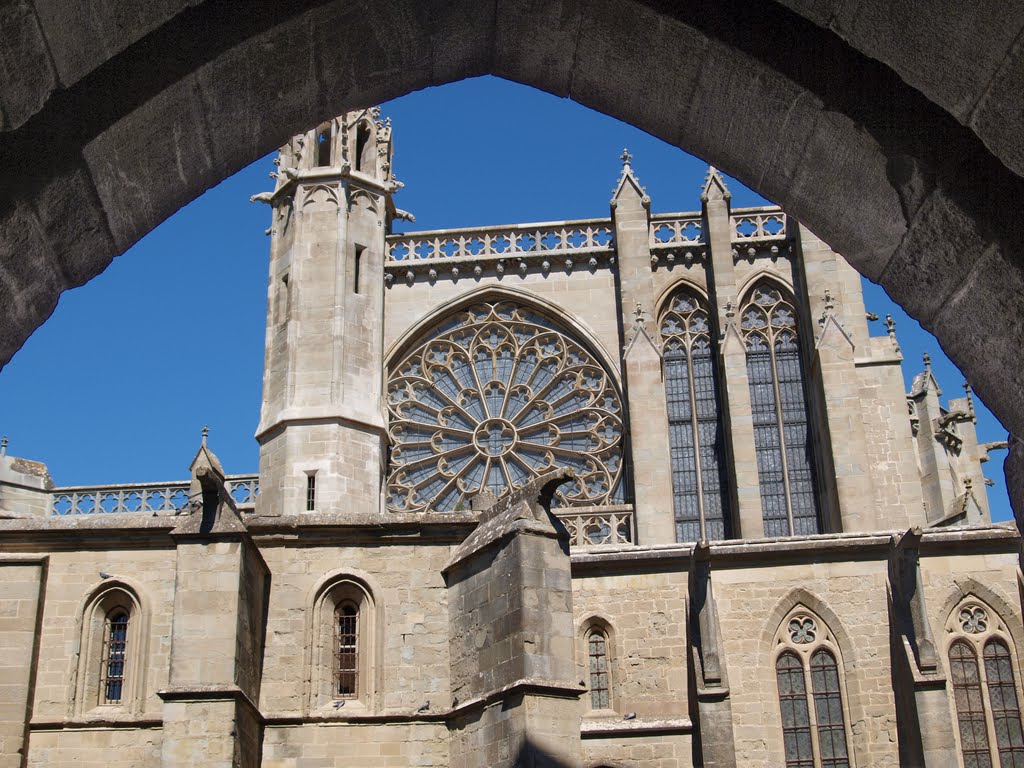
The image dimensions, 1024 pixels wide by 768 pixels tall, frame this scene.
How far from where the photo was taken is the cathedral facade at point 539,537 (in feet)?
43.4

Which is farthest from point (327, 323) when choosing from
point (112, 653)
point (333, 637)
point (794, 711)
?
point (794, 711)

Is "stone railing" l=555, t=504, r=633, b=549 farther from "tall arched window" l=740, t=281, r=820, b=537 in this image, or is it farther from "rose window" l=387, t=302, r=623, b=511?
"tall arched window" l=740, t=281, r=820, b=537

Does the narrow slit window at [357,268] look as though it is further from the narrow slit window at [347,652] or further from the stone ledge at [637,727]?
the narrow slit window at [347,652]

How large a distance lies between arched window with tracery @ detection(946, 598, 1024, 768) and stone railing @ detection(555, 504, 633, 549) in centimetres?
504

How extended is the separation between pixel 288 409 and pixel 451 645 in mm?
7986

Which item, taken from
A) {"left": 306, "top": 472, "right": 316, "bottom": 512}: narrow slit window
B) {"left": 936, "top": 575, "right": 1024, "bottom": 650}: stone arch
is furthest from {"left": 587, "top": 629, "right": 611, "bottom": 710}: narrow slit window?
{"left": 306, "top": 472, "right": 316, "bottom": 512}: narrow slit window

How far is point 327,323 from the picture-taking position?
71.4 feet

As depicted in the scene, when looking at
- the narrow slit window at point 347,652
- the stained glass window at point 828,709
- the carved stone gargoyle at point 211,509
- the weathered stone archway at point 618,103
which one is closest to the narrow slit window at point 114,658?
the carved stone gargoyle at point 211,509

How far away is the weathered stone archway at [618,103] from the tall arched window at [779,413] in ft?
56.9

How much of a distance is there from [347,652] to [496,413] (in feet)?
30.2

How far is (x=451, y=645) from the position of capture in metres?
13.7

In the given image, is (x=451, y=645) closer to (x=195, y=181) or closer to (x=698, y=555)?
(x=698, y=555)

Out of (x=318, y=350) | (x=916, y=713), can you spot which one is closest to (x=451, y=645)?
(x=916, y=713)

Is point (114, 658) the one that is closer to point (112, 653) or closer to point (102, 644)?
point (112, 653)
